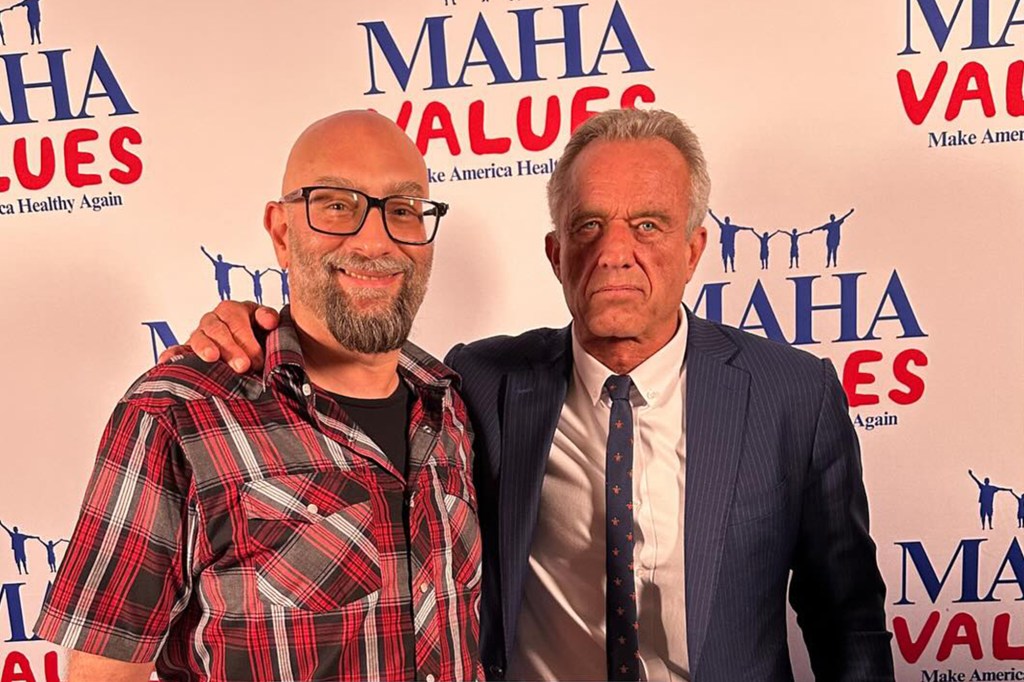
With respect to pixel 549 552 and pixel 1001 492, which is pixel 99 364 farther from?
pixel 1001 492

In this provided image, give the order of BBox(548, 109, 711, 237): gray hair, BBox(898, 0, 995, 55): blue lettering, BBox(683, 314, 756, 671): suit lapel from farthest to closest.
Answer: BBox(898, 0, 995, 55): blue lettering
BBox(548, 109, 711, 237): gray hair
BBox(683, 314, 756, 671): suit lapel

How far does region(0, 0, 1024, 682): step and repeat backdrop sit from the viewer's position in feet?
6.62

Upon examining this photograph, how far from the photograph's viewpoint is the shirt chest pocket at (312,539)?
1211 millimetres

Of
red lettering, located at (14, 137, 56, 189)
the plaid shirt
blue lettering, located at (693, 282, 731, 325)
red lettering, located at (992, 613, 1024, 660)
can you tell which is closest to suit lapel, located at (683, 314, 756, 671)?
the plaid shirt

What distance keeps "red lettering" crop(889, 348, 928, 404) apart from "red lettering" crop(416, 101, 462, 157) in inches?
45.9

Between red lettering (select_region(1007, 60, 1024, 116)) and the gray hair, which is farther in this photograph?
red lettering (select_region(1007, 60, 1024, 116))

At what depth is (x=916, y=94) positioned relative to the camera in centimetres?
201

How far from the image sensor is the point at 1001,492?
2117mm

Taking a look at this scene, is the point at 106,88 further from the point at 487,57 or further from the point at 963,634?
the point at 963,634

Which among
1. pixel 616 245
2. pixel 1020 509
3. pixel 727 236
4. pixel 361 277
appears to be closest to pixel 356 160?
pixel 361 277

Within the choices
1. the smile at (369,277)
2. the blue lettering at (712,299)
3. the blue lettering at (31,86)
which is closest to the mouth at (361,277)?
the smile at (369,277)

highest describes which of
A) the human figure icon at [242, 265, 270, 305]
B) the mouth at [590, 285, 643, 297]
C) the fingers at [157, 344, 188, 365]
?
the human figure icon at [242, 265, 270, 305]

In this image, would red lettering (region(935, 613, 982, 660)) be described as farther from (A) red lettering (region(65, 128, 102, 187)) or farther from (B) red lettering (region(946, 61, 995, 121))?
(A) red lettering (region(65, 128, 102, 187))

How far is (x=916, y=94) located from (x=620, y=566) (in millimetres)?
1332
